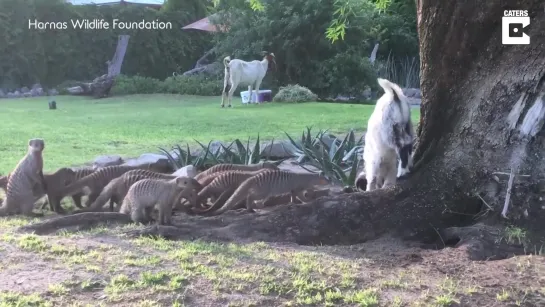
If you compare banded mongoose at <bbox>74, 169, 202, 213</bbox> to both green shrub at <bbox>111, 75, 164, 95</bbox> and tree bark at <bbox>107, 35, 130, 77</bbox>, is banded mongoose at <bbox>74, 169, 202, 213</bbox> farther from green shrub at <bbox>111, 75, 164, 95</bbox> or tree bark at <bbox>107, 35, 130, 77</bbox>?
tree bark at <bbox>107, 35, 130, 77</bbox>

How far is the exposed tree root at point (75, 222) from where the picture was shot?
18.8 feet

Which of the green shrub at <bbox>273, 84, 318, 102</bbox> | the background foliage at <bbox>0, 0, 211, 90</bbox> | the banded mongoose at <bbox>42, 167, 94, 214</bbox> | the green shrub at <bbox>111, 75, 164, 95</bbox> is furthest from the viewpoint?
the background foliage at <bbox>0, 0, 211, 90</bbox>

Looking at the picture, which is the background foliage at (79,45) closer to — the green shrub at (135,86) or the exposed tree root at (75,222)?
the green shrub at (135,86)

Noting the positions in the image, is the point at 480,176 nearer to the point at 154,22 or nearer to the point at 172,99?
the point at 172,99

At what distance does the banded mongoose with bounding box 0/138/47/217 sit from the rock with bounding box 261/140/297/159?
4.05 m

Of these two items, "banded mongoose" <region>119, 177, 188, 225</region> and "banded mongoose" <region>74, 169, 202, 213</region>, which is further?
"banded mongoose" <region>74, 169, 202, 213</region>

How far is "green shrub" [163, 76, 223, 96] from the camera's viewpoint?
952 inches

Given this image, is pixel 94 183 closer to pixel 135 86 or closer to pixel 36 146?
pixel 36 146

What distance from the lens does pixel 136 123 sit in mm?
14859

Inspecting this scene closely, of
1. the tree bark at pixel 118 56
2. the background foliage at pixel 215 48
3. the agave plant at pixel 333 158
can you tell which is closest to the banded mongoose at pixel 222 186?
the agave plant at pixel 333 158

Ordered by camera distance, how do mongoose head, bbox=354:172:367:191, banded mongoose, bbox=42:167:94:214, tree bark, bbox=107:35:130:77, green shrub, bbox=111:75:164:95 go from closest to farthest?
banded mongoose, bbox=42:167:94:214, mongoose head, bbox=354:172:367:191, green shrub, bbox=111:75:164:95, tree bark, bbox=107:35:130:77

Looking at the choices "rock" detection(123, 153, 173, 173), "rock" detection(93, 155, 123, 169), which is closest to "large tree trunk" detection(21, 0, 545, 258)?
"rock" detection(123, 153, 173, 173)

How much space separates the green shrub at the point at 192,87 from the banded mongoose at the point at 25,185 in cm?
1720

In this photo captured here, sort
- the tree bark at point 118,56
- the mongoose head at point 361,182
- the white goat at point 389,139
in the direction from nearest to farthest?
the white goat at point 389,139 → the mongoose head at point 361,182 → the tree bark at point 118,56
